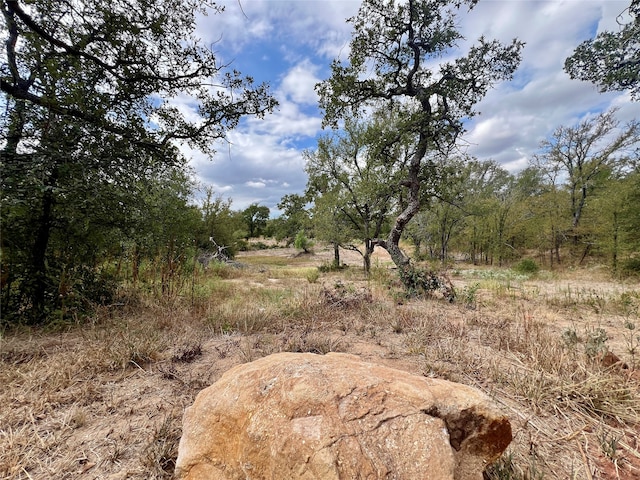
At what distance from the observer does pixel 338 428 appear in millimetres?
1090

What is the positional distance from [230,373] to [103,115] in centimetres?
413

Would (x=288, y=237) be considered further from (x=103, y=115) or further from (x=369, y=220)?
(x=103, y=115)

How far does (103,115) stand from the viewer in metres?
3.71

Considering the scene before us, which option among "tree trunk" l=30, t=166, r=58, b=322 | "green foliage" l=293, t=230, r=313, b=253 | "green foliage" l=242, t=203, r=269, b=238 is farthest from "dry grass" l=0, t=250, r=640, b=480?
"green foliage" l=242, t=203, r=269, b=238

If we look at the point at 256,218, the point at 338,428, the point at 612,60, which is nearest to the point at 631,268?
the point at 612,60

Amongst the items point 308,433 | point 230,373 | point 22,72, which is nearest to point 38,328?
point 22,72

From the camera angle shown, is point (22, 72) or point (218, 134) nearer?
point (22, 72)

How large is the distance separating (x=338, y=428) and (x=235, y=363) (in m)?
1.90

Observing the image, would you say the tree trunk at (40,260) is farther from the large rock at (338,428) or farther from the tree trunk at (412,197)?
the tree trunk at (412,197)

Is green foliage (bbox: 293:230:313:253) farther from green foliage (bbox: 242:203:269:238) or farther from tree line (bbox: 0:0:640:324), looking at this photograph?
tree line (bbox: 0:0:640:324)

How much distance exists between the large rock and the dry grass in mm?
363

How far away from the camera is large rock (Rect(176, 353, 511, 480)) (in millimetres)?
1005

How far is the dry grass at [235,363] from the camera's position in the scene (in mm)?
1485

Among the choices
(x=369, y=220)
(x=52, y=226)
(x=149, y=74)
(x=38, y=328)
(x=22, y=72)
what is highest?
(x=149, y=74)
